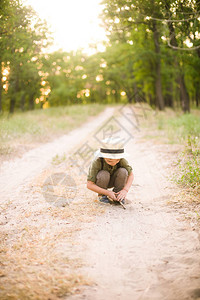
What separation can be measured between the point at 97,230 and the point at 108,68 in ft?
126

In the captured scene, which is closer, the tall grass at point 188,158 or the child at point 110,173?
the child at point 110,173

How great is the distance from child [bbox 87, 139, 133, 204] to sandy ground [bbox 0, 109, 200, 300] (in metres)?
0.33

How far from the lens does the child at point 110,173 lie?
390cm

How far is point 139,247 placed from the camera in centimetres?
309

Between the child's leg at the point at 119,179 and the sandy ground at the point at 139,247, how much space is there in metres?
0.38

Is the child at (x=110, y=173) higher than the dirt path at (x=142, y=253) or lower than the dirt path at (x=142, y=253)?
higher

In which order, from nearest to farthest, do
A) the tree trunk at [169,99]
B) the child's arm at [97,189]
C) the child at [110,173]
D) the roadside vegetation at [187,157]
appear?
the child at [110,173]
the child's arm at [97,189]
the roadside vegetation at [187,157]
the tree trunk at [169,99]

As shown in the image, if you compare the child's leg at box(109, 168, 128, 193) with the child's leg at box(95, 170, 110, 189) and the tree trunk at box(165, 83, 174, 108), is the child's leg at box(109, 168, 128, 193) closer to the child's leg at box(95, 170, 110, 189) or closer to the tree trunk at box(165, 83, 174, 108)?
the child's leg at box(95, 170, 110, 189)

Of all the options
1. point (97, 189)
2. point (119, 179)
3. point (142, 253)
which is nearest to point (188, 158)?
point (119, 179)

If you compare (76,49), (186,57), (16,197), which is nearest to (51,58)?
(186,57)

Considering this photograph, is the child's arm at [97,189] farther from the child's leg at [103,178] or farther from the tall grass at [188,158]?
the tall grass at [188,158]

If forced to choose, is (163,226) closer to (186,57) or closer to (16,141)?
(16,141)

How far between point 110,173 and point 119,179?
0.67 ft

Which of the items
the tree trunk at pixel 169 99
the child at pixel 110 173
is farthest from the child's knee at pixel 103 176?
the tree trunk at pixel 169 99
